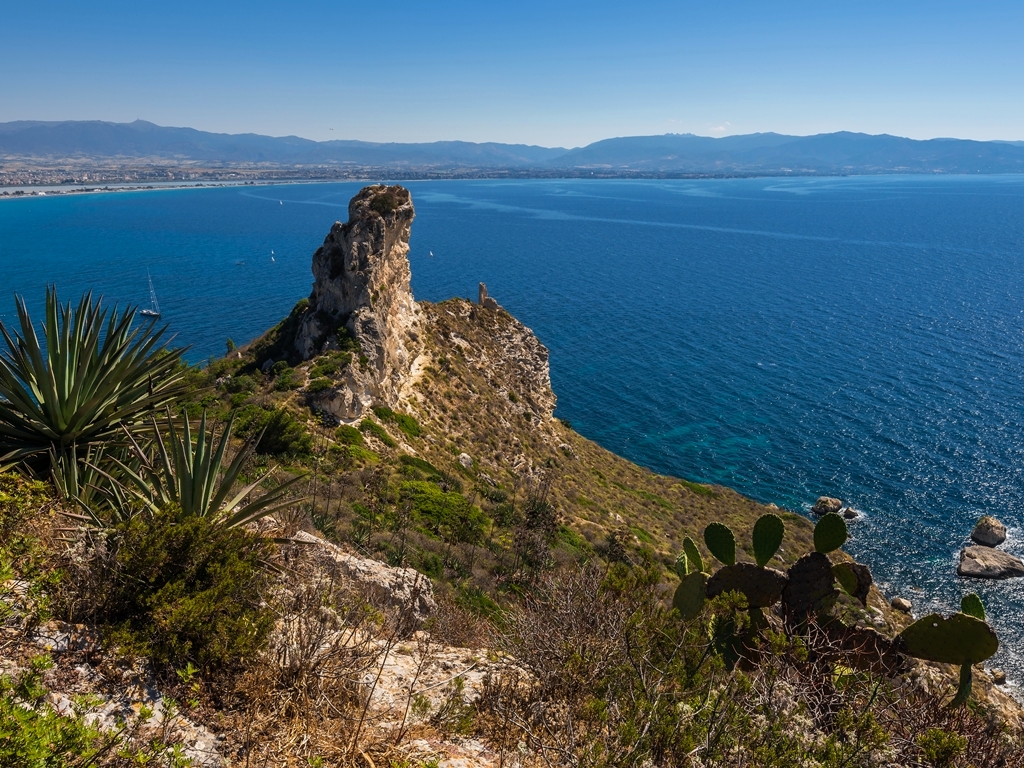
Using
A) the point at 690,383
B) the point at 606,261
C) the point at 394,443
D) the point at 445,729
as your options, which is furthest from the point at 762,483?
the point at 606,261

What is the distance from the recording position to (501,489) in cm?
2934

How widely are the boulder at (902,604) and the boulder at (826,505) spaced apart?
8.55 m

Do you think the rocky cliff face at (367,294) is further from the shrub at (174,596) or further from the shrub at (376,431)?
the shrub at (174,596)

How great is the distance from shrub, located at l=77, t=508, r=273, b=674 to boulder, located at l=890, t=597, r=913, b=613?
117ft

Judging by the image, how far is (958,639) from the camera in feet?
24.3

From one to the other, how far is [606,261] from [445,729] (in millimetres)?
114930

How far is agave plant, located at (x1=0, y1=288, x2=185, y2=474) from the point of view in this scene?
816 centimetres

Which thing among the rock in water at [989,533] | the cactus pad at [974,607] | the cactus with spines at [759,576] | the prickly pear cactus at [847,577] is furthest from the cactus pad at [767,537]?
the rock in water at [989,533]

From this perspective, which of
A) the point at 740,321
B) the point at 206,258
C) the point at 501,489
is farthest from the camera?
the point at 206,258

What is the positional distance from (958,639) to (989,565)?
34853 mm

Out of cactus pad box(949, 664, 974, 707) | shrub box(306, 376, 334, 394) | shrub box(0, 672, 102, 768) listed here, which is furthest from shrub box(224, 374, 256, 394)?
cactus pad box(949, 664, 974, 707)

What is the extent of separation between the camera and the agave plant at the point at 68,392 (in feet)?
26.8

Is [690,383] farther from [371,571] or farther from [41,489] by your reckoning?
[41,489]

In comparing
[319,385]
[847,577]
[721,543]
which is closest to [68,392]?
[721,543]
